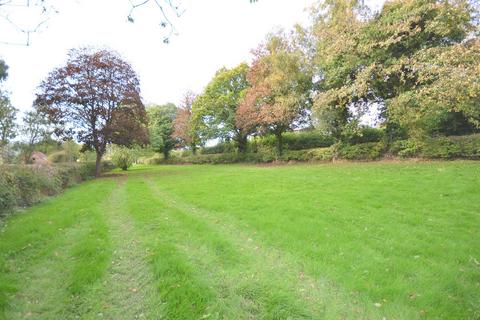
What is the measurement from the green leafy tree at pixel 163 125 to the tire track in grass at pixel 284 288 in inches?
1465

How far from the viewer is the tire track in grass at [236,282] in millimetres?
3619

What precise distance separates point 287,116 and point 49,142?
25522 millimetres

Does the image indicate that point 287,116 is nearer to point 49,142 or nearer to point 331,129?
point 331,129

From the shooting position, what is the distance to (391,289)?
3967mm

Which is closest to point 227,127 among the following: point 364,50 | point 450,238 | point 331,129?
point 331,129

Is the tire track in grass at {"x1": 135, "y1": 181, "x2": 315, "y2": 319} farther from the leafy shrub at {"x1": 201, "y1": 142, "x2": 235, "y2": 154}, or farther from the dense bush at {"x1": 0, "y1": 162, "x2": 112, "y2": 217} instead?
the leafy shrub at {"x1": 201, "y1": 142, "x2": 235, "y2": 154}

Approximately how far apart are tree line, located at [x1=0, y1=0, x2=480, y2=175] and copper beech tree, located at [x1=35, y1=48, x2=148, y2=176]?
0.07m

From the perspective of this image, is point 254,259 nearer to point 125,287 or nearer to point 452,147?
point 125,287

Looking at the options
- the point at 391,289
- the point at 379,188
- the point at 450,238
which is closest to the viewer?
the point at 391,289

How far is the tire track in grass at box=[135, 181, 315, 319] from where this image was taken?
142 inches

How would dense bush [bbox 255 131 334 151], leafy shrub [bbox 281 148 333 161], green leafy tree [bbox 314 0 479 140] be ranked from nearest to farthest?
green leafy tree [bbox 314 0 479 140] → leafy shrub [bbox 281 148 333 161] → dense bush [bbox 255 131 334 151]

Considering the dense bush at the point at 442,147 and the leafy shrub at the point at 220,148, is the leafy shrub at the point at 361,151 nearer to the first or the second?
the dense bush at the point at 442,147

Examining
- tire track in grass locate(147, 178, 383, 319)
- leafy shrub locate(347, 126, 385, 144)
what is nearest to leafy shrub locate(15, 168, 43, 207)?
tire track in grass locate(147, 178, 383, 319)

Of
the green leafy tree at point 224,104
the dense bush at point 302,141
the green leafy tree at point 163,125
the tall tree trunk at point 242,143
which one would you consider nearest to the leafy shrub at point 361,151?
the dense bush at point 302,141
